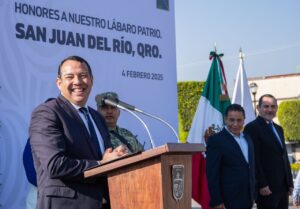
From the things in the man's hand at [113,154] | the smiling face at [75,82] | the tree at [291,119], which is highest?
the tree at [291,119]

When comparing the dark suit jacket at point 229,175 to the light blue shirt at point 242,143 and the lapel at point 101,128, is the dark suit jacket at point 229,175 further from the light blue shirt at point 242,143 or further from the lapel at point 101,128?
the lapel at point 101,128

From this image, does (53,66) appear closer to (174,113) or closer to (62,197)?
(174,113)

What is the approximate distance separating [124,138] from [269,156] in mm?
2191

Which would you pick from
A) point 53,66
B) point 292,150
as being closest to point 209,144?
point 53,66

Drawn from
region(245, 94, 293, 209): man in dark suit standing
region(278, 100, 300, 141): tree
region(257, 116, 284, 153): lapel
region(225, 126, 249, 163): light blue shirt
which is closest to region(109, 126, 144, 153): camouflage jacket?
region(225, 126, 249, 163): light blue shirt

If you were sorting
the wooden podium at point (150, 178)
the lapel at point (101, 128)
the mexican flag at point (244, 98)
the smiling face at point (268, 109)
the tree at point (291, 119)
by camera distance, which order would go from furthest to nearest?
the tree at point (291, 119)
the mexican flag at point (244, 98)
the smiling face at point (268, 109)
the lapel at point (101, 128)
the wooden podium at point (150, 178)

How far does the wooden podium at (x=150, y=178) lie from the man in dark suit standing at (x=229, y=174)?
2.81 m

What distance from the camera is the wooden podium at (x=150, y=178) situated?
2424 millimetres

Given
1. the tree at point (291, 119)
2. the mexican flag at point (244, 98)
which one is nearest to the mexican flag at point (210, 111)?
the mexican flag at point (244, 98)

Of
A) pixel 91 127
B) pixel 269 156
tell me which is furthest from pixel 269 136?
pixel 91 127

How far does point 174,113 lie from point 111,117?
109cm

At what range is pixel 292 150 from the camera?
4566 centimetres

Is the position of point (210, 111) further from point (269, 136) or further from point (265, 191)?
point (265, 191)

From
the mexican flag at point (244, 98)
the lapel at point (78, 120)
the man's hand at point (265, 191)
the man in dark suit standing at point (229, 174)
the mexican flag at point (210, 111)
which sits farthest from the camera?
the mexican flag at point (244, 98)
